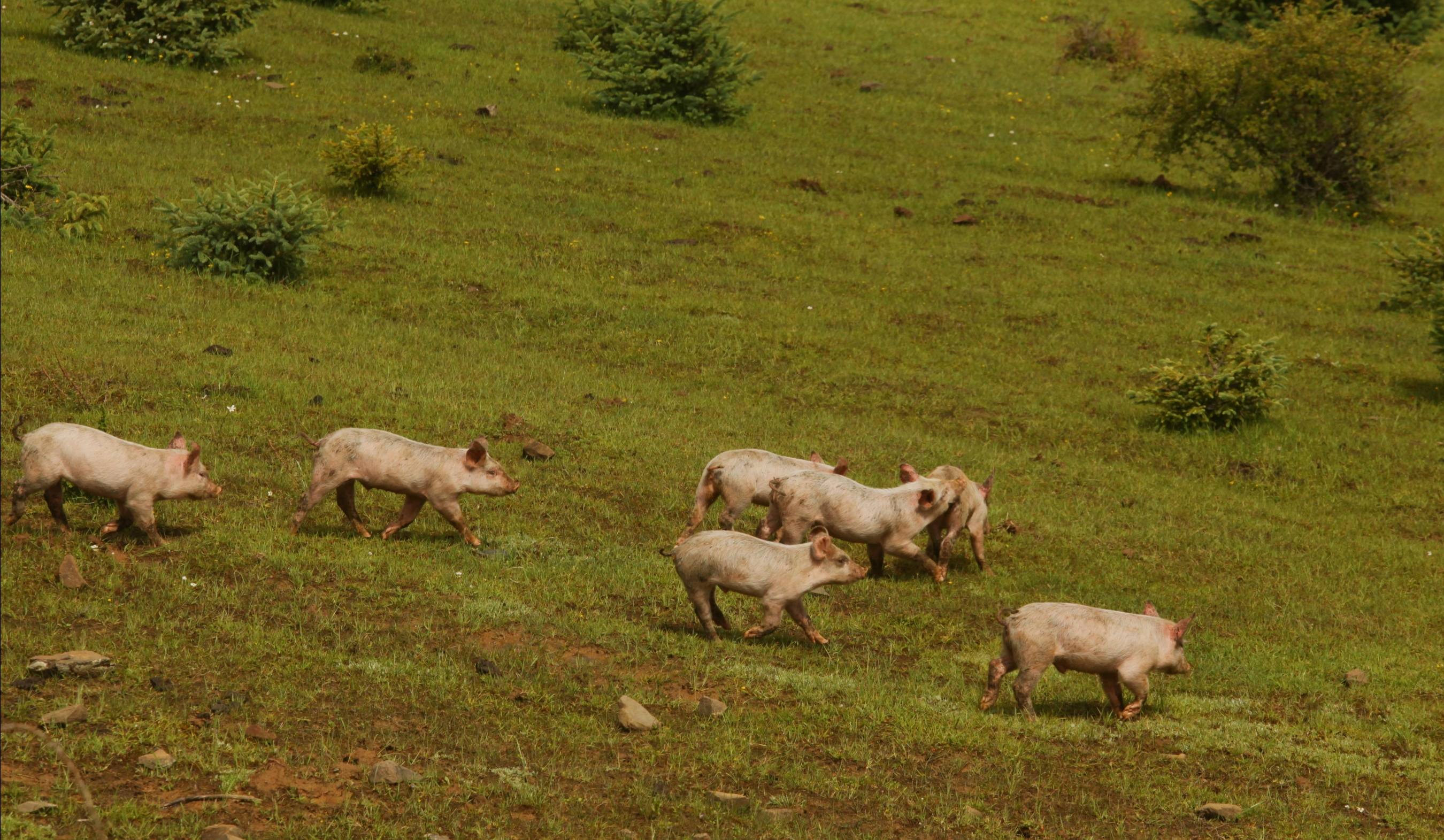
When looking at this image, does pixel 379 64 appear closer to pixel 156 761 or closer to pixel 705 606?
pixel 705 606

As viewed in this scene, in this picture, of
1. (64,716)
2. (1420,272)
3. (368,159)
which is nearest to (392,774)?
(64,716)

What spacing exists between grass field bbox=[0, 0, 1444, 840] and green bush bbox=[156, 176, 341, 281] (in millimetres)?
769

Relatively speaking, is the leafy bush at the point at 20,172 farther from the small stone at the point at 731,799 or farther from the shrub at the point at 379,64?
the small stone at the point at 731,799

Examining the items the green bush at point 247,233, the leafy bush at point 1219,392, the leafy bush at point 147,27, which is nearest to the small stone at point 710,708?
the leafy bush at point 1219,392

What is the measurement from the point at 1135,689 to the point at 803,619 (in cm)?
266

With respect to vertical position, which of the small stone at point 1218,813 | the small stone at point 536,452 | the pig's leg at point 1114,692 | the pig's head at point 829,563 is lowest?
the small stone at point 536,452

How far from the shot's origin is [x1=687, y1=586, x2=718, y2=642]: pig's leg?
11.5 meters

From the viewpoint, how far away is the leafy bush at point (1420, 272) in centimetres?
2627

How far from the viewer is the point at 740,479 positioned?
14055 mm

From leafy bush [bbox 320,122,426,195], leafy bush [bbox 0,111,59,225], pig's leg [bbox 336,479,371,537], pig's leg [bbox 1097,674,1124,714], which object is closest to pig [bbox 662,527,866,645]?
pig's leg [bbox 1097,674,1124,714]

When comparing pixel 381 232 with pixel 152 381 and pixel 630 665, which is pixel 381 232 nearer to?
pixel 152 381

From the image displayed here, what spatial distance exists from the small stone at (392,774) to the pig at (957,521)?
6.78m

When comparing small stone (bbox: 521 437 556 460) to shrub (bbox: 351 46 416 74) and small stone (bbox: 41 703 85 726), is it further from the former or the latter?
shrub (bbox: 351 46 416 74)

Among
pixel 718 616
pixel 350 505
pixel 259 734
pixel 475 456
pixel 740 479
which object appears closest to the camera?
pixel 259 734
